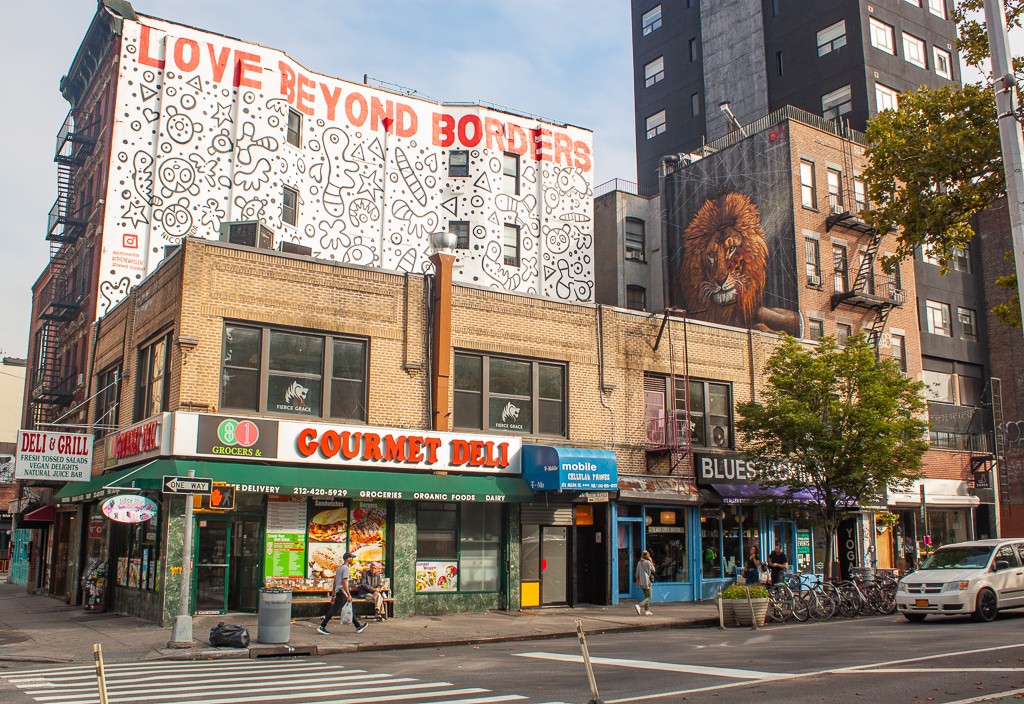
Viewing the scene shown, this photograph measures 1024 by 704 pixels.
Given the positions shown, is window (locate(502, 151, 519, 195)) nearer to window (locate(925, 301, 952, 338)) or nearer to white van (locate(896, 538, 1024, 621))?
window (locate(925, 301, 952, 338))

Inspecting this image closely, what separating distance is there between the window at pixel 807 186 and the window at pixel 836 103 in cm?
685

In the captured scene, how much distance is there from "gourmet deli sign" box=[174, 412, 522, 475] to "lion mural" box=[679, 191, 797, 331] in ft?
54.6

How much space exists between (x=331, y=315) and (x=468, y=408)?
14.5 ft

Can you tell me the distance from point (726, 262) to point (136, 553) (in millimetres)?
26540

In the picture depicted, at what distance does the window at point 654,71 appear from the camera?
53.7 meters

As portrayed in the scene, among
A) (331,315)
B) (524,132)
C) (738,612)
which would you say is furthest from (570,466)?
(524,132)

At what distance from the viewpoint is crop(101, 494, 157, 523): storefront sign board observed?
16891 millimetres

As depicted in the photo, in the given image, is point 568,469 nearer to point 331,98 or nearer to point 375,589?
point 375,589

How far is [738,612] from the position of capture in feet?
68.8

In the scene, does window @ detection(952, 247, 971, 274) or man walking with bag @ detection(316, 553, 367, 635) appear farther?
window @ detection(952, 247, 971, 274)

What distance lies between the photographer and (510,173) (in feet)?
130

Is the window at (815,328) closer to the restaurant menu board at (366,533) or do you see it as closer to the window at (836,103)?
the window at (836,103)

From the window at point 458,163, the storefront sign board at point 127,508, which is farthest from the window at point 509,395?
the window at point 458,163

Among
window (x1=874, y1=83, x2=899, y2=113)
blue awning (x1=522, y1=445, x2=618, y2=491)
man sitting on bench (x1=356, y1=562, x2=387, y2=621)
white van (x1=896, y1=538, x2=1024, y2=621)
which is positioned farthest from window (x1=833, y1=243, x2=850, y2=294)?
man sitting on bench (x1=356, y1=562, x2=387, y2=621)
